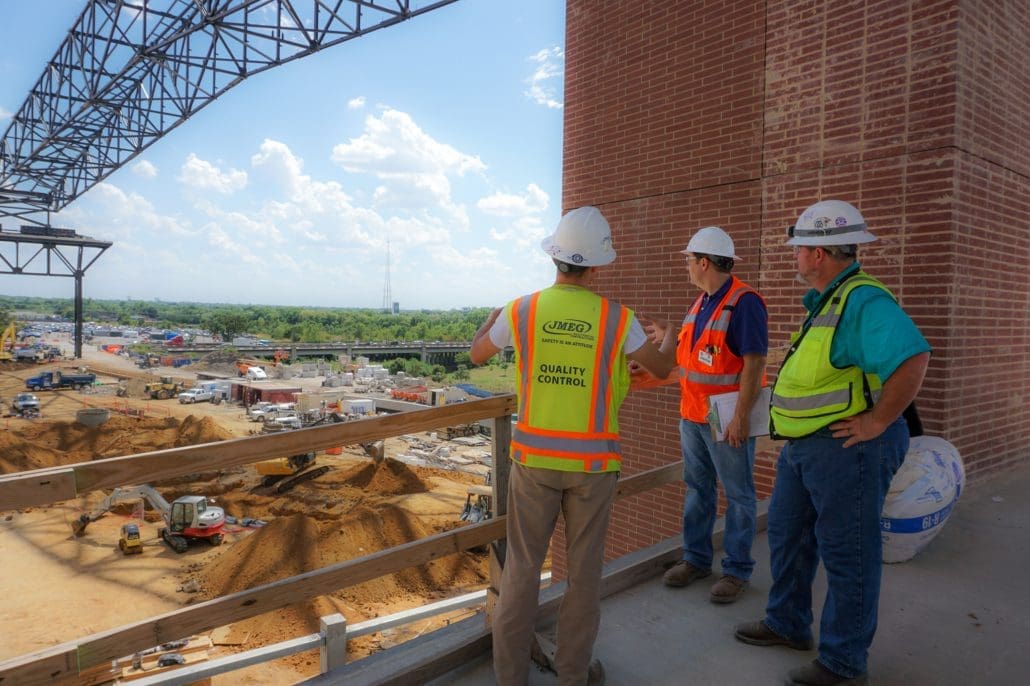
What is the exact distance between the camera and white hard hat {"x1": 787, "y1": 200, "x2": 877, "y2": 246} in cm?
244

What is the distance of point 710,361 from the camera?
3.32 m

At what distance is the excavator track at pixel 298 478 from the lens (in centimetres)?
2594

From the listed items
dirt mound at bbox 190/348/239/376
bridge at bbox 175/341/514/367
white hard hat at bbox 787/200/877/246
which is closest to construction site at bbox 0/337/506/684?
white hard hat at bbox 787/200/877/246

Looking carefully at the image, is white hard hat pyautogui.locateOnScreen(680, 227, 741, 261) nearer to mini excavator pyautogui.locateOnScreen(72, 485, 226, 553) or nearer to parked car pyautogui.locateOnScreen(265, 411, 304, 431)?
mini excavator pyautogui.locateOnScreen(72, 485, 226, 553)

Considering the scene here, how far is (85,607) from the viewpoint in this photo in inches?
657

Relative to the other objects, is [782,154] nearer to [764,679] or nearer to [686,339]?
[686,339]

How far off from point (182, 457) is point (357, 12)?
1330 centimetres

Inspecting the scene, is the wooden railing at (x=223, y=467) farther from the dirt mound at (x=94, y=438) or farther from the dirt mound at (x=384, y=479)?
the dirt mound at (x=94, y=438)

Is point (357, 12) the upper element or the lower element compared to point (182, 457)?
upper

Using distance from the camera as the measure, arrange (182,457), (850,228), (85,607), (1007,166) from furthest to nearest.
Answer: (85,607), (1007,166), (850,228), (182,457)

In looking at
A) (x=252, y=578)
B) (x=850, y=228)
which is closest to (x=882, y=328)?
(x=850, y=228)

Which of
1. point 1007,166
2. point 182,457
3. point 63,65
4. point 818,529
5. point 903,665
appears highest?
point 63,65

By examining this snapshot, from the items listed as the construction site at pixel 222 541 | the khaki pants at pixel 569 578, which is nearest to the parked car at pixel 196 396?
the construction site at pixel 222 541

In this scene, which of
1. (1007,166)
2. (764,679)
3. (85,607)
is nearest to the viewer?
(764,679)
